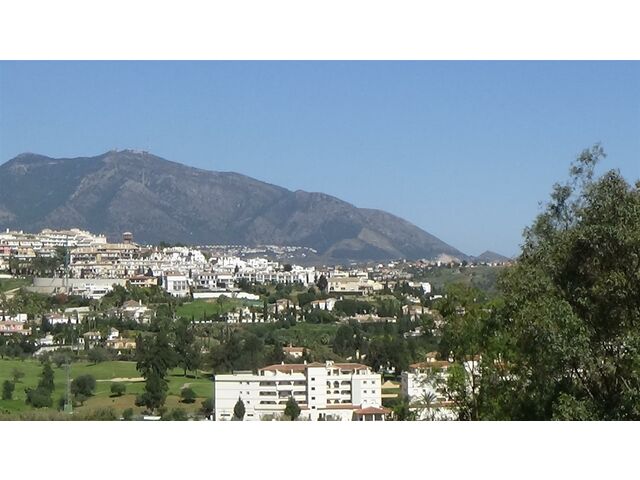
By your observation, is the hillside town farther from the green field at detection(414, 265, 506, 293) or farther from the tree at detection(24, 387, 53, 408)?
the tree at detection(24, 387, 53, 408)

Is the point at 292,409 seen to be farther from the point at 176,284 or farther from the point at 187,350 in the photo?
the point at 176,284

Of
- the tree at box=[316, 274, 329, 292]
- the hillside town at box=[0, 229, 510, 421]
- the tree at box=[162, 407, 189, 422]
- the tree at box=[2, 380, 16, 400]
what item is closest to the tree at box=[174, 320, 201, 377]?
the hillside town at box=[0, 229, 510, 421]

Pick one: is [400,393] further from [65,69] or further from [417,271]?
[417,271]

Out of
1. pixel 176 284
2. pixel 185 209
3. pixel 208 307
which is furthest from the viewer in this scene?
pixel 176 284

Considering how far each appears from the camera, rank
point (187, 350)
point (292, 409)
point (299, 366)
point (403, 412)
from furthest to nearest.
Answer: point (187, 350) < point (299, 366) < point (292, 409) < point (403, 412)

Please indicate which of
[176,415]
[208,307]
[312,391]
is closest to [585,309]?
[312,391]
